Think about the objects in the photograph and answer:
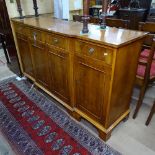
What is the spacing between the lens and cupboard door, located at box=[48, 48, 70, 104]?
5.05ft

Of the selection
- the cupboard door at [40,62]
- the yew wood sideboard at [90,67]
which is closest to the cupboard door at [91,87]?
the yew wood sideboard at [90,67]

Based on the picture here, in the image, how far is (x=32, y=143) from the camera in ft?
4.83

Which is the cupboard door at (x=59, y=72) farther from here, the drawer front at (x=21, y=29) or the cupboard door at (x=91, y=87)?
the drawer front at (x=21, y=29)

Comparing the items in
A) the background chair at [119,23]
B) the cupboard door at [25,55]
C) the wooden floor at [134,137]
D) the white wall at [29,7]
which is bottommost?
the wooden floor at [134,137]

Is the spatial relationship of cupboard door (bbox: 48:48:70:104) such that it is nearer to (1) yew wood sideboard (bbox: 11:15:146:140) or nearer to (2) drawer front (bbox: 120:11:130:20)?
(1) yew wood sideboard (bbox: 11:15:146:140)

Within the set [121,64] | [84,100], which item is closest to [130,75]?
[121,64]

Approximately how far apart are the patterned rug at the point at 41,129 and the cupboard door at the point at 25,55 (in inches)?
14.4

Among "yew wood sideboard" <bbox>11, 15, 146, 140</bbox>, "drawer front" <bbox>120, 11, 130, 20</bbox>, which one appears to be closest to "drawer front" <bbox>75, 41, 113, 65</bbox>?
"yew wood sideboard" <bbox>11, 15, 146, 140</bbox>

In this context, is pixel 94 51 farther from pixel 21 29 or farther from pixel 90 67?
pixel 21 29

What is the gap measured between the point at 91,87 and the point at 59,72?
45 centimetres

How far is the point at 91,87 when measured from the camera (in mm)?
1384

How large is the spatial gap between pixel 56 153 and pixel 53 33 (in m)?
1.10

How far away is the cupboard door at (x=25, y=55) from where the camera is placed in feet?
6.82

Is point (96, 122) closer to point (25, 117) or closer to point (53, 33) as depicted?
point (25, 117)
